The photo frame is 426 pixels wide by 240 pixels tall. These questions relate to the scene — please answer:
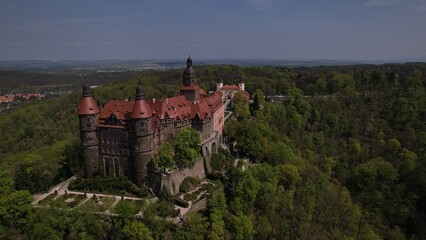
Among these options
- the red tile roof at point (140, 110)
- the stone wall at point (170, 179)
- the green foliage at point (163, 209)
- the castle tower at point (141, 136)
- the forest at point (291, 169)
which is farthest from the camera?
the castle tower at point (141, 136)

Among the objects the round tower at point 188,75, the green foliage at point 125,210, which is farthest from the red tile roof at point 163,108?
the green foliage at point 125,210

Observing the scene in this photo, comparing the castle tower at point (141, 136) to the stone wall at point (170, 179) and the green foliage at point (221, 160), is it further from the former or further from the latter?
the green foliage at point (221, 160)

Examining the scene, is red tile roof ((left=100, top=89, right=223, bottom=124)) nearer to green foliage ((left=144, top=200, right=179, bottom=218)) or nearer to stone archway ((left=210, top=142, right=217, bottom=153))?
stone archway ((left=210, top=142, right=217, bottom=153))

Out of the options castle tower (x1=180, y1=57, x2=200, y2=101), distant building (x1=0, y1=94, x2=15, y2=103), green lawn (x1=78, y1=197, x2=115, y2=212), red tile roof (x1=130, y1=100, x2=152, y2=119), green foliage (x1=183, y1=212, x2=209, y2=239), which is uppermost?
castle tower (x1=180, y1=57, x2=200, y2=101)

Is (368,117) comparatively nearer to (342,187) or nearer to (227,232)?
(342,187)

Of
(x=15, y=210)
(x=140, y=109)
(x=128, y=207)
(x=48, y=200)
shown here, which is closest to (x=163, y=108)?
(x=140, y=109)

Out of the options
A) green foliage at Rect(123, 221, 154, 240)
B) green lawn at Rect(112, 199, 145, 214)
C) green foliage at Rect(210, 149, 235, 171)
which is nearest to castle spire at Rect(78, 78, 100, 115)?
green lawn at Rect(112, 199, 145, 214)
